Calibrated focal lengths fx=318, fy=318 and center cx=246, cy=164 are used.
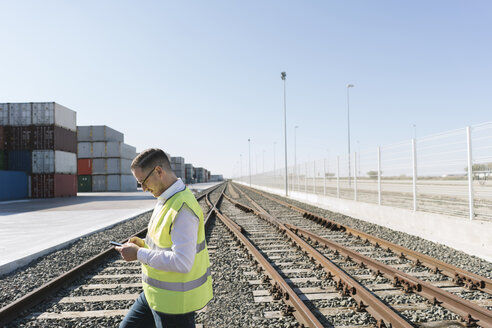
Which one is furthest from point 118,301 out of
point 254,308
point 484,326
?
point 484,326

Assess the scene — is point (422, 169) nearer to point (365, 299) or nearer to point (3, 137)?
point (365, 299)

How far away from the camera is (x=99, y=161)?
43.9m

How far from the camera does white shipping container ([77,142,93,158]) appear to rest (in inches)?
1741

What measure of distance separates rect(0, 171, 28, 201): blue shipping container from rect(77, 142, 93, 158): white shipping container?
16303 mm

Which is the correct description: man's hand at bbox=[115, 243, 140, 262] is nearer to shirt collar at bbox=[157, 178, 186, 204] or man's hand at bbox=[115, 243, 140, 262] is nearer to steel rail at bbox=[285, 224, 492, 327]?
shirt collar at bbox=[157, 178, 186, 204]

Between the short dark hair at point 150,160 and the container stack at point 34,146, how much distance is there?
3183 centimetres

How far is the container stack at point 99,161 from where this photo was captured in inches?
1725

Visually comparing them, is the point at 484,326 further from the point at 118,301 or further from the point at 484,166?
the point at 484,166

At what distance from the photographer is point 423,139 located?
9.59 metres

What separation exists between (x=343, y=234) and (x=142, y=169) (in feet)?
27.0

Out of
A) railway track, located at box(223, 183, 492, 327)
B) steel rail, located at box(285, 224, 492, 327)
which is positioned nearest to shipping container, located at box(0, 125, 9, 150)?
railway track, located at box(223, 183, 492, 327)

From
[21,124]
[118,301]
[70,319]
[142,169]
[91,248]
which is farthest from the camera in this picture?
[21,124]

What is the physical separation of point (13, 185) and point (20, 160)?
3.36 metres

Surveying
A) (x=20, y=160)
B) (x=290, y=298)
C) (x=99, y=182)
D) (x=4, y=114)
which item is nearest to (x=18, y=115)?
(x=4, y=114)
